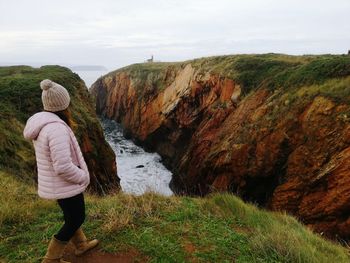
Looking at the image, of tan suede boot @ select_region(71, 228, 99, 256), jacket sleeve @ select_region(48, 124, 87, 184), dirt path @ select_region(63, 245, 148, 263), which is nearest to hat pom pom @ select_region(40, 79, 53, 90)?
jacket sleeve @ select_region(48, 124, 87, 184)

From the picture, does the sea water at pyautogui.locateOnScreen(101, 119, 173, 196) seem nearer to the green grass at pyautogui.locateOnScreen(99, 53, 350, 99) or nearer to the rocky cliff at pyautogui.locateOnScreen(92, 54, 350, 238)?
the rocky cliff at pyautogui.locateOnScreen(92, 54, 350, 238)

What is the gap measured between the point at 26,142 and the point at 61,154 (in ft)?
28.8

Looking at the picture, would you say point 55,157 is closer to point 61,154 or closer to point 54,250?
point 61,154

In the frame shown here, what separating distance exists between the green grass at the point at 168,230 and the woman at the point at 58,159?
950 millimetres

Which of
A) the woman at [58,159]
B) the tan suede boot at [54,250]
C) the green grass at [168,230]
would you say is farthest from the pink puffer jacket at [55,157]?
the green grass at [168,230]

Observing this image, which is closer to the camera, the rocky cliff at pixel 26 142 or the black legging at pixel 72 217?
the black legging at pixel 72 217

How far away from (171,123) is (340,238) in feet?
55.0

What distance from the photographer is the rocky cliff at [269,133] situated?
460 inches

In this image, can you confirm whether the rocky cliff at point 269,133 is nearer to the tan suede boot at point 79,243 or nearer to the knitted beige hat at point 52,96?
the tan suede boot at point 79,243

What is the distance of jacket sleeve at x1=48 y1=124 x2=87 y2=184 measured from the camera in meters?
3.72

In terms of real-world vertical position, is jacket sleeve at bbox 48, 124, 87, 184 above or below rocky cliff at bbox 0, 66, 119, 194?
above

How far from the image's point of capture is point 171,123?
1019 inches

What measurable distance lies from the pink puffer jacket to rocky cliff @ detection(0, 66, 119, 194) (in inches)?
235

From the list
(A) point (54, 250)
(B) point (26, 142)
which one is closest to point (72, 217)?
(A) point (54, 250)
